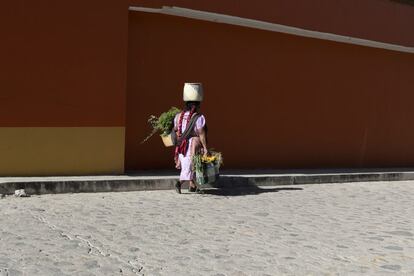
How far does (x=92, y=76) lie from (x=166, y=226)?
3126 mm

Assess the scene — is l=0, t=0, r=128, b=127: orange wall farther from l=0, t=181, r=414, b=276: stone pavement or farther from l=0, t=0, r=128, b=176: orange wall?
l=0, t=181, r=414, b=276: stone pavement

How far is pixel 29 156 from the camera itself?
8422 millimetres

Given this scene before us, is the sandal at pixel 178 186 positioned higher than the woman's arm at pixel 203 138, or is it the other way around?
the woman's arm at pixel 203 138

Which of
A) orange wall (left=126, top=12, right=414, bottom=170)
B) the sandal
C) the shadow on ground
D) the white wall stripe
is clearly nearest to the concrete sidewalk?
the shadow on ground

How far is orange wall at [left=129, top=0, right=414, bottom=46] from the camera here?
1019cm

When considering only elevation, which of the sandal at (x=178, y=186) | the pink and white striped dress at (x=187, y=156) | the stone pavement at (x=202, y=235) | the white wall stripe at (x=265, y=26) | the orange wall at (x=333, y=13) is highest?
the orange wall at (x=333, y=13)

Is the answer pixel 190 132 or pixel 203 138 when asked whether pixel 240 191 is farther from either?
pixel 190 132

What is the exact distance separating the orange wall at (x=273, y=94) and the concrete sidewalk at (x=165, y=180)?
50cm

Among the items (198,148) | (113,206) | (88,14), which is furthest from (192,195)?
(88,14)

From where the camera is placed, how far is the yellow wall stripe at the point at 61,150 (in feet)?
27.3

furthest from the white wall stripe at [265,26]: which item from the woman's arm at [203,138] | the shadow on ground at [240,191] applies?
the shadow on ground at [240,191]

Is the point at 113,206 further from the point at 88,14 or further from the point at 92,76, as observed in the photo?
the point at 88,14

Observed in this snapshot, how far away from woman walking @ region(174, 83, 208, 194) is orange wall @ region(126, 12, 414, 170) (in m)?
1.30

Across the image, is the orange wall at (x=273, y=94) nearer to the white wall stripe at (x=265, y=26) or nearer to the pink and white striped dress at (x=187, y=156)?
the white wall stripe at (x=265, y=26)
